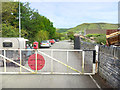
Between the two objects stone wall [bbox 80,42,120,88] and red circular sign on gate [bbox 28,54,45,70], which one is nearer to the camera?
stone wall [bbox 80,42,120,88]

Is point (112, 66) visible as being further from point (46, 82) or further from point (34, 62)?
point (34, 62)

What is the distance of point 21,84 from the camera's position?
549 centimetres

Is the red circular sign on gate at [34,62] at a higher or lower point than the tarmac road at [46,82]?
higher

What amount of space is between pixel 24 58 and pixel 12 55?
2.26ft

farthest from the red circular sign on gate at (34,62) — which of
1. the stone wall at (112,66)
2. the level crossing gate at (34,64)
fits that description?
the stone wall at (112,66)

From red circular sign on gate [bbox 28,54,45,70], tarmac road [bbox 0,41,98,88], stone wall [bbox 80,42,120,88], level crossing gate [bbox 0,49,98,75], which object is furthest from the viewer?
red circular sign on gate [bbox 28,54,45,70]

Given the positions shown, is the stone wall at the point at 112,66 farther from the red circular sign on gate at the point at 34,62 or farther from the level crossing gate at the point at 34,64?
the red circular sign on gate at the point at 34,62

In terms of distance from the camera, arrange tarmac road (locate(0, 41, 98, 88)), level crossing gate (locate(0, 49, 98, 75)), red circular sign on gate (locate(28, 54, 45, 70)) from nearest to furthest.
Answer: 1. tarmac road (locate(0, 41, 98, 88))
2. level crossing gate (locate(0, 49, 98, 75))
3. red circular sign on gate (locate(28, 54, 45, 70))

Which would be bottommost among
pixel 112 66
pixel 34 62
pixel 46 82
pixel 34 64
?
pixel 46 82

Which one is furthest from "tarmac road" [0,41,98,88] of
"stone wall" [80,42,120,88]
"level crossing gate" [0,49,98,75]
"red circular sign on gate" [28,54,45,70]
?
"red circular sign on gate" [28,54,45,70]

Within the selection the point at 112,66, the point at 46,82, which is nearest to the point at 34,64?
the point at 46,82

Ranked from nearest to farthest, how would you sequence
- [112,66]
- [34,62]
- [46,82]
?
[112,66]
[46,82]
[34,62]

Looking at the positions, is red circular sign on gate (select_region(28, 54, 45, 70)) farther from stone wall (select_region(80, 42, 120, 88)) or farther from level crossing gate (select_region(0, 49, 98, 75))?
stone wall (select_region(80, 42, 120, 88))

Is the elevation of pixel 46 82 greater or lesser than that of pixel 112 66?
lesser
